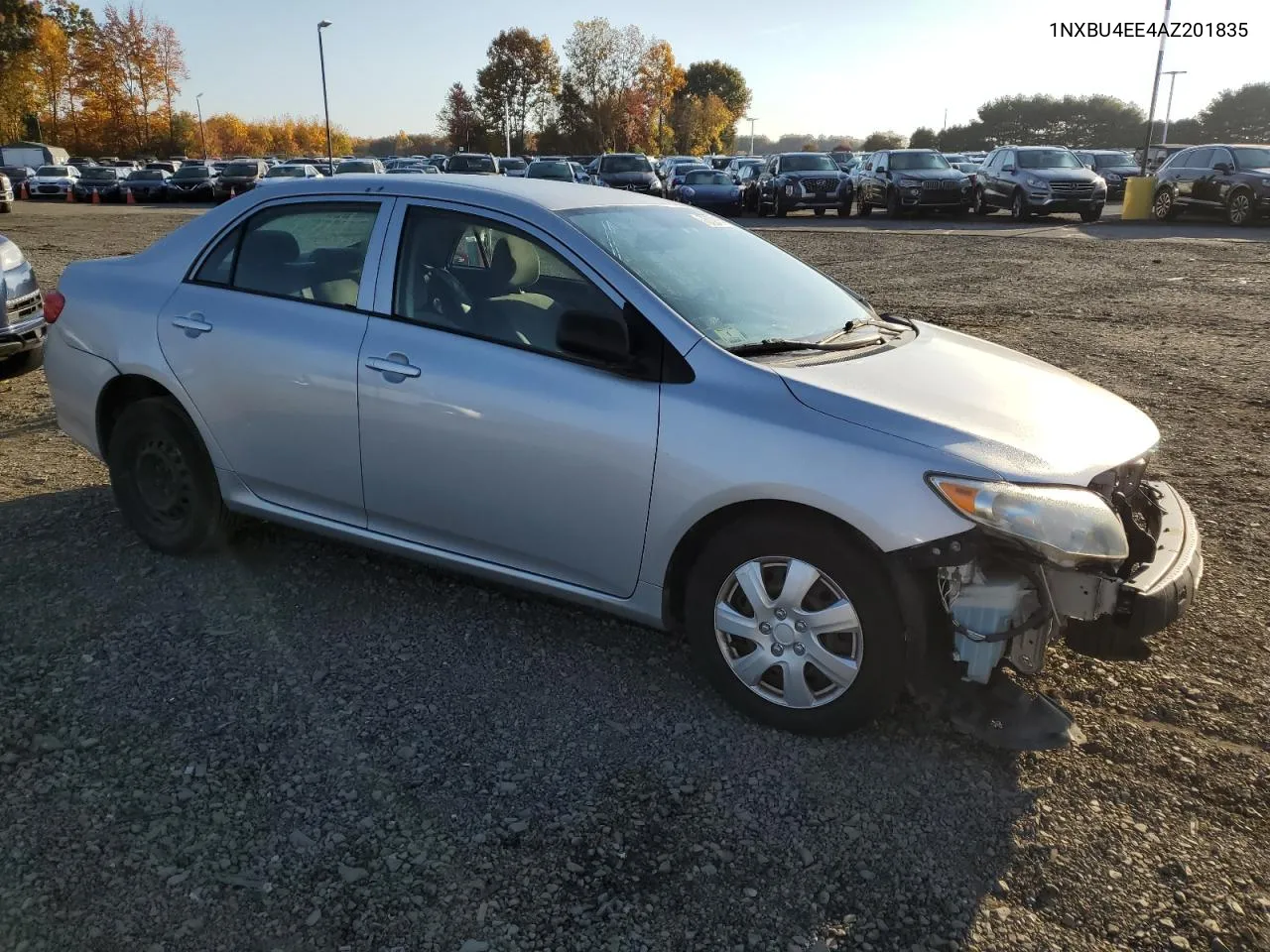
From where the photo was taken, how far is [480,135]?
82.3 m

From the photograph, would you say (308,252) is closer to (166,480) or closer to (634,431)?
(166,480)

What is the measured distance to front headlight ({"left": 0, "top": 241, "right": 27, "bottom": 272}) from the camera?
7.12 metres

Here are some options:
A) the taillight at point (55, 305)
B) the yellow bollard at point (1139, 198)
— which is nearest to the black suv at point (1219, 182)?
the yellow bollard at point (1139, 198)

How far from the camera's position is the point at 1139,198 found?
23.9 metres

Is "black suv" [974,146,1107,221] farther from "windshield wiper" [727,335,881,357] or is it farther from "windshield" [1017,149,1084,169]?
"windshield wiper" [727,335,881,357]

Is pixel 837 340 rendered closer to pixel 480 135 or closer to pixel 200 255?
pixel 200 255

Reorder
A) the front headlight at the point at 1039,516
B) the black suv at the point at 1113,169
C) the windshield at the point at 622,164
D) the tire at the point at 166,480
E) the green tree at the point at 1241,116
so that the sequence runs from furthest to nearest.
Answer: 1. the green tree at the point at 1241,116
2. the black suv at the point at 1113,169
3. the windshield at the point at 622,164
4. the tire at the point at 166,480
5. the front headlight at the point at 1039,516

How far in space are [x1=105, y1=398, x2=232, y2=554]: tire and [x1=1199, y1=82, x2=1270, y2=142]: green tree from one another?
81594 mm

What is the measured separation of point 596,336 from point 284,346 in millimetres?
1401

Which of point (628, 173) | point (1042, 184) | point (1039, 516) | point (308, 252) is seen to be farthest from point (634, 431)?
point (628, 173)

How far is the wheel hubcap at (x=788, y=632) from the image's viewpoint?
9.94 feet

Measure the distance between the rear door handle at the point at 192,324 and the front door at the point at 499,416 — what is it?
0.85 metres

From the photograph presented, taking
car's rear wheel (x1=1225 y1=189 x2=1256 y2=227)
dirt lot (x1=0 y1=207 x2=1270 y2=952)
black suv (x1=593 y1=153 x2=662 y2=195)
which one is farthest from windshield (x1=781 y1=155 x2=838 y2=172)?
dirt lot (x1=0 y1=207 x2=1270 y2=952)

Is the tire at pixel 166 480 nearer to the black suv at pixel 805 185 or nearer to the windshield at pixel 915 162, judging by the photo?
the windshield at pixel 915 162
